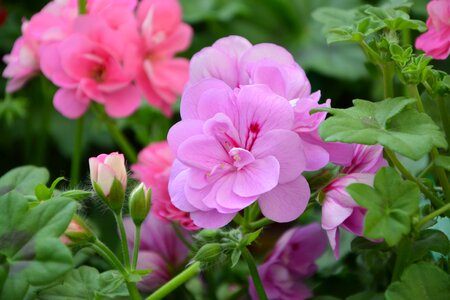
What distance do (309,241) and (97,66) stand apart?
368 mm

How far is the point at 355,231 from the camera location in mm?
664

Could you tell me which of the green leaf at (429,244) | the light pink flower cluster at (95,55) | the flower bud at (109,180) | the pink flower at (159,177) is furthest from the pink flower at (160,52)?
the green leaf at (429,244)

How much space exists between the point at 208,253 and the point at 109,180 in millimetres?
101

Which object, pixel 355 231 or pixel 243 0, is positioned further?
pixel 243 0

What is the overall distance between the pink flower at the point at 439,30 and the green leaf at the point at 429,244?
0.18 meters

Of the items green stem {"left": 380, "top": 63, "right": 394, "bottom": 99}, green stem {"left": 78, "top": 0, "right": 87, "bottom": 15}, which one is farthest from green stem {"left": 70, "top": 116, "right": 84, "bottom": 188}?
green stem {"left": 380, "top": 63, "right": 394, "bottom": 99}

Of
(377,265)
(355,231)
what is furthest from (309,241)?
(355,231)

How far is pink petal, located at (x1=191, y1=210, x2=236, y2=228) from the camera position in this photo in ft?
2.09

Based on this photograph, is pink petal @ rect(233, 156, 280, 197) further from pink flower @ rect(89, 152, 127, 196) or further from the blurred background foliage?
the blurred background foliage

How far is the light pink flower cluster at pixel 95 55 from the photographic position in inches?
39.1

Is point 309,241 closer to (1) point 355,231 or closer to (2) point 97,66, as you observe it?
(1) point 355,231

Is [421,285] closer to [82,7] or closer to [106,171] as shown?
[106,171]

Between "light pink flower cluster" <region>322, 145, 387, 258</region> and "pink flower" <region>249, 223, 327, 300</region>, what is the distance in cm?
16

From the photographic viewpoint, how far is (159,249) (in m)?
0.91
